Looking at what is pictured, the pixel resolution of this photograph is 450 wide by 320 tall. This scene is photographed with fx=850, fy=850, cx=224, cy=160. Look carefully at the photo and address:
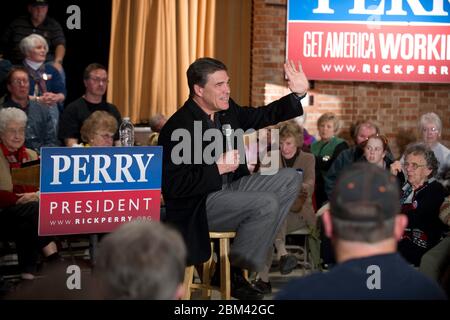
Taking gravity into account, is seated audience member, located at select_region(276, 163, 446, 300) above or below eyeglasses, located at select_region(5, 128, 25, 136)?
below

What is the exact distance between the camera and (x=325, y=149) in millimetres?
7883

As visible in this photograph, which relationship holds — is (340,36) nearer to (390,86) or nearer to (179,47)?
(390,86)

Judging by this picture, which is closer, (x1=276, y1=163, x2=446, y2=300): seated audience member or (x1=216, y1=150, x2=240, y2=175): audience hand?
(x1=276, y1=163, x2=446, y2=300): seated audience member

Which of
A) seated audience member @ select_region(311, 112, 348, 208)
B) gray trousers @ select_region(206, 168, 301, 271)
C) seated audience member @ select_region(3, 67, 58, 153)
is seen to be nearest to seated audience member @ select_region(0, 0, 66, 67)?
seated audience member @ select_region(3, 67, 58, 153)

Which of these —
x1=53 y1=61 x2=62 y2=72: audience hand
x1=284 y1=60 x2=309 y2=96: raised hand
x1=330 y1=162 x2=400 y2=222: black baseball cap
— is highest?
x1=53 y1=61 x2=62 y2=72: audience hand

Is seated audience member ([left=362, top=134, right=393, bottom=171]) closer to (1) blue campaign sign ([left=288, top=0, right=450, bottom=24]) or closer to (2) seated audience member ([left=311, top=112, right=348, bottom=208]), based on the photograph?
(2) seated audience member ([left=311, top=112, right=348, bottom=208])

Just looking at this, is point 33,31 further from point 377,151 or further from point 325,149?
point 377,151

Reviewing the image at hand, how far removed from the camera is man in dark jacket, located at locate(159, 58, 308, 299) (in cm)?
478

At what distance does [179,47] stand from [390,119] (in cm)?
246

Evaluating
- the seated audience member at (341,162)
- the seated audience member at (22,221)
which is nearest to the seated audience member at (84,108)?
the seated audience member at (22,221)

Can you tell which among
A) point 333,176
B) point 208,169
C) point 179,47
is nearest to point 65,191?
point 208,169

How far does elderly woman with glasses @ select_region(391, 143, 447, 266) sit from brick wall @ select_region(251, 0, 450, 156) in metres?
3.44

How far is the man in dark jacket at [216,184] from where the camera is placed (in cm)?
478

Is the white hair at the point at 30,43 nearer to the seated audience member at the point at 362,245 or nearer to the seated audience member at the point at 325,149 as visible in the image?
the seated audience member at the point at 325,149
